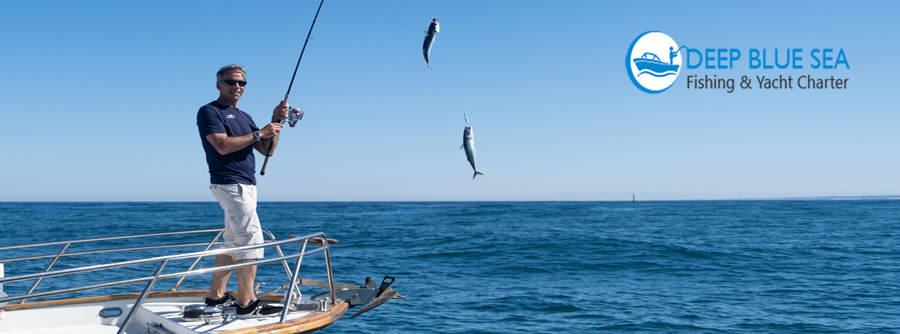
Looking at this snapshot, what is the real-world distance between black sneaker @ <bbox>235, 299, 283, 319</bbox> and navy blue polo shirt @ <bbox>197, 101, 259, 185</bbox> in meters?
0.89

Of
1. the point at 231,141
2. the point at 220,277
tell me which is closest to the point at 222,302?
the point at 220,277

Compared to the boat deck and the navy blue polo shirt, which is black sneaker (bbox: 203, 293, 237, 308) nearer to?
the boat deck

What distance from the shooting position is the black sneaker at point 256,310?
14.1ft

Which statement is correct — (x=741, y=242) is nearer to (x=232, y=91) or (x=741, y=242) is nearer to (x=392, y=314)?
(x=392, y=314)

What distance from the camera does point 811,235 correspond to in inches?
1121

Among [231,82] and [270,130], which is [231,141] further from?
[231,82]

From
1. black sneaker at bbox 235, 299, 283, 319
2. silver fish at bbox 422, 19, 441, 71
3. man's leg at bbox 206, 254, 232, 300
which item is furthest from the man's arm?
silver fish at bbox 422, 19, 441, 71

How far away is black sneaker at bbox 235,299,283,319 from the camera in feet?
14.1

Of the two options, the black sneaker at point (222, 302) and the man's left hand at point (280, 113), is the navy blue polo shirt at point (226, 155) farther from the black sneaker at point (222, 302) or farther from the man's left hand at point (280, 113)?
the black sneaker at point (222, 302)

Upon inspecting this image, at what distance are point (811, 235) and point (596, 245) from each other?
12534 mm

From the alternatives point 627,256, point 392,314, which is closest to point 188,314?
point 392,314


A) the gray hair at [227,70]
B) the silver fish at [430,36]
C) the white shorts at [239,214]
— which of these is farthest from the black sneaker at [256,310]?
the silver fish at [430,36]

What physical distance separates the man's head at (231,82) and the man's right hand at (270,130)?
0.35 m

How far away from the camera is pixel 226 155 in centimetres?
430
